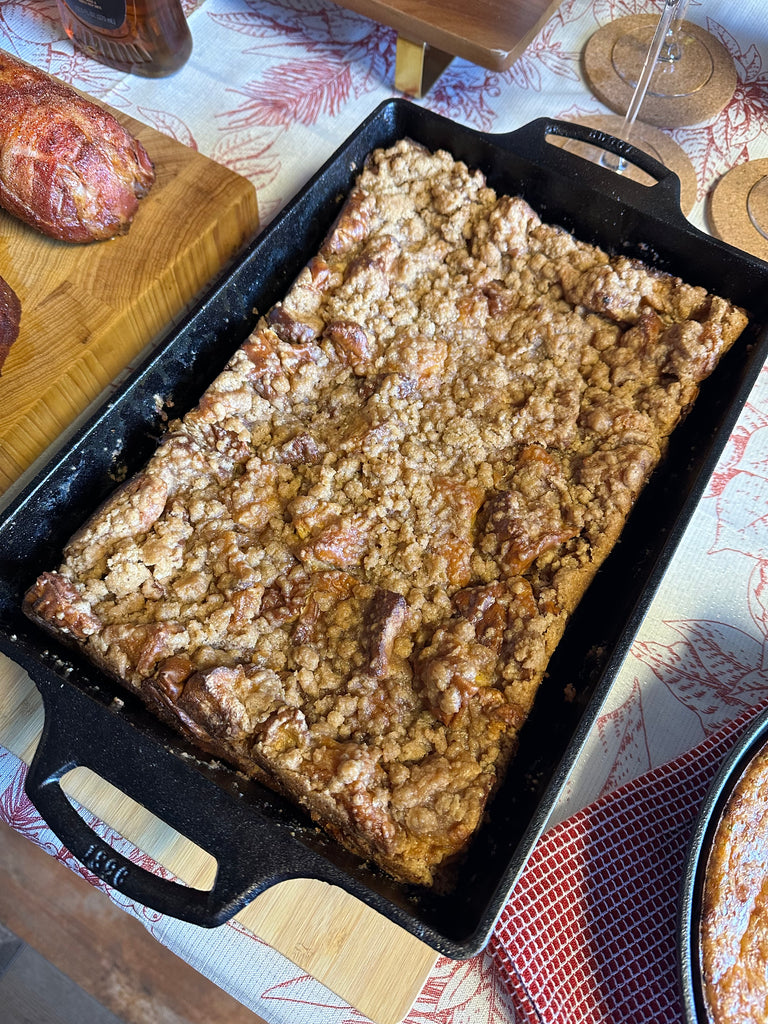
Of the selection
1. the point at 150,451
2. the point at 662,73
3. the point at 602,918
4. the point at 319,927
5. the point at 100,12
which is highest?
the point at 662,73

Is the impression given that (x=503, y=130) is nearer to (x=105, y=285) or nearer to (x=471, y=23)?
(x=471, y=23)

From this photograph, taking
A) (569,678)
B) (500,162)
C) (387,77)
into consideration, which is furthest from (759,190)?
(569,678)

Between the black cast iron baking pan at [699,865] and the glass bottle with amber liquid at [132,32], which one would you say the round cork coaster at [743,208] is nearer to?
the black cast iron baking pan at [699,865]

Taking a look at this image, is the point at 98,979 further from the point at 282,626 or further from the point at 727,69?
the point at 727,69

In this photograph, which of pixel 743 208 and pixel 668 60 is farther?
pixel 668 60

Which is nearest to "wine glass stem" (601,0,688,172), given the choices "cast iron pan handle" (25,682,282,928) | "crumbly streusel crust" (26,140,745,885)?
"crumbly streusel crust" (26,140,745,885)

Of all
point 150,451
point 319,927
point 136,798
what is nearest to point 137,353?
point 150,451

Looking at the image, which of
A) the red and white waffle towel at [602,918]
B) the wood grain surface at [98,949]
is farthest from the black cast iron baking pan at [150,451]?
the wood grain surface at [98,949]
